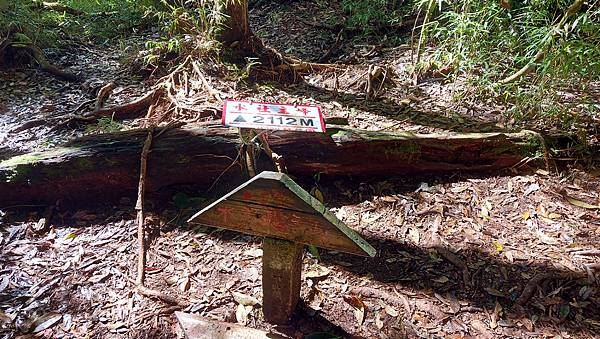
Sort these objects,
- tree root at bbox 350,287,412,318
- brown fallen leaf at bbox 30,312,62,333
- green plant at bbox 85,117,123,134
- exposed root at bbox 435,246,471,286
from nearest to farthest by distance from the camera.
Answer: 1. brown fallen leaf at bbox 30,312,62,333
2. tree root at bbox 350,287,412,318
3. exposed root at bbox 435,246,471,286
4. green plant at bbox 85,117,123,134

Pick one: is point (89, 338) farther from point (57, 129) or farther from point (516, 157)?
point (516, 157)

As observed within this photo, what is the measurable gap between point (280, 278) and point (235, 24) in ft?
12.2

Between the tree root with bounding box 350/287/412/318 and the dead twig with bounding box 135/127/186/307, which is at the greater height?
the dead twig with bounding box 135/127/186/307

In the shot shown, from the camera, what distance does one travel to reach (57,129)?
3.87 metres

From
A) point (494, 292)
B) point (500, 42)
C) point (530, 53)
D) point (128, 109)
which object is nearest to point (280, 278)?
point (494, 292)

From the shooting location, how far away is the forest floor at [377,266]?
2143 millimetres

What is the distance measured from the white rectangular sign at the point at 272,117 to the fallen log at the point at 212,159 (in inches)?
27.7

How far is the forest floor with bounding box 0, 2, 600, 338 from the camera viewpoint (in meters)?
2.14

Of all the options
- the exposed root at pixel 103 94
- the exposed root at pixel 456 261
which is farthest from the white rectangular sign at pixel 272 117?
the exposed root at pixel 103 94

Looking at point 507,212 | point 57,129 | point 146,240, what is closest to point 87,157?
point 146,240

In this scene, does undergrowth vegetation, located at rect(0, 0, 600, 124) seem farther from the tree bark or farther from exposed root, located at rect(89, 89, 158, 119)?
exposed root, located at rect(89, 89, 158, 119)

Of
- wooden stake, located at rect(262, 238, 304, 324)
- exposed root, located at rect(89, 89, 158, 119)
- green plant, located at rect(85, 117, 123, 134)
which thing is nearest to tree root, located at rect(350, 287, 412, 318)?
wooden stake, located at rect(262, 238, 304, 324)

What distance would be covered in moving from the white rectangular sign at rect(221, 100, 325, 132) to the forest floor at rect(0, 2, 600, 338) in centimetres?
87

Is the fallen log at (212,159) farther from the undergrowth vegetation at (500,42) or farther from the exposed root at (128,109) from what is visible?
the exposed root at (128,109)
